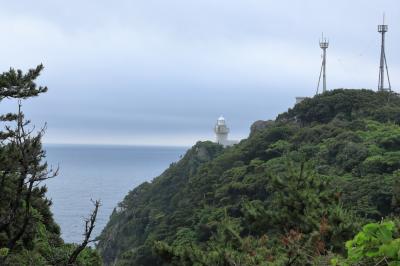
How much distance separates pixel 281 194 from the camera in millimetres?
11875

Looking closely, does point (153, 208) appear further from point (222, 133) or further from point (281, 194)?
point (281, 194)

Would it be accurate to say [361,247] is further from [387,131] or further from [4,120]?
[387,131]

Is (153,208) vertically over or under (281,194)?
under

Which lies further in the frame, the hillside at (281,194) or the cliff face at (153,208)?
the cliff face at (153,208)

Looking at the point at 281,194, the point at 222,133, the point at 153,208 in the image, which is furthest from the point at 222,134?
the point at 281,194

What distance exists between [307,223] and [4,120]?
7.01 m

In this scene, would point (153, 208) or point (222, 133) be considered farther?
point (222, 133)

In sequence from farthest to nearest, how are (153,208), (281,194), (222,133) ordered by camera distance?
(222,133), (153,208), (281,194)

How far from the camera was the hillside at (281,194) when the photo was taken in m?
10.7

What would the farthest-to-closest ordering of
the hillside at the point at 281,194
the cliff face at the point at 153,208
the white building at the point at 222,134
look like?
the white building at the point at 222,134, the cliff face at the point at 153,208, the hillside at the point at 281,194

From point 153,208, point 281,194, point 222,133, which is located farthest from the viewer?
point 222,133

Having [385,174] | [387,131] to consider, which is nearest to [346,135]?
[387,131]

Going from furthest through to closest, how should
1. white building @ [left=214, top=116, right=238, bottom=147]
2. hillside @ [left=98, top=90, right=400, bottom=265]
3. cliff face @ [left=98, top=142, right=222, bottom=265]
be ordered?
white building @ [left=214, top=116, right=238, bottom=147] < cliff face @ [left=98, top=142, right=222, bottom=265] < hillside @ [left=98, top=90, right=400, bottom=265]

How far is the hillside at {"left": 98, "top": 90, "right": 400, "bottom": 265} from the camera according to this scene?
35.0ft
